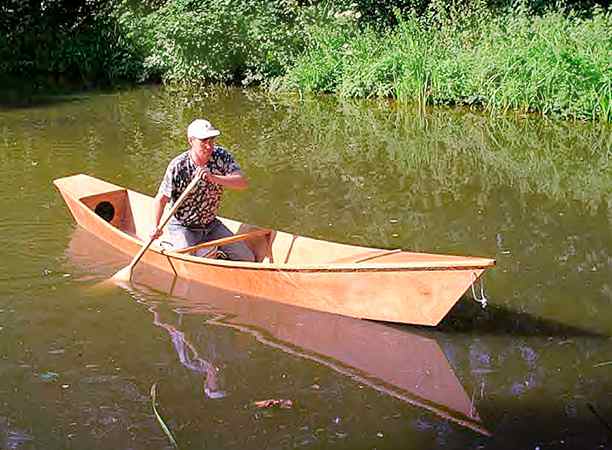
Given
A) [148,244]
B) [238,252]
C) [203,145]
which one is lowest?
[238,252]

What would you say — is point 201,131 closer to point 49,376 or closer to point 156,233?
point 156,233

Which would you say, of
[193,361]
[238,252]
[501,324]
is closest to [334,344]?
[193,361]

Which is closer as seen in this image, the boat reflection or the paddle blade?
the boat reflection

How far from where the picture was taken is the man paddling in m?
6.70

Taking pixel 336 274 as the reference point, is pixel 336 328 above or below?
below

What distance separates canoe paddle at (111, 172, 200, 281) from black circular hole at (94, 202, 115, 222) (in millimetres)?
1278

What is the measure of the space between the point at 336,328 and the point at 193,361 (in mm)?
1004

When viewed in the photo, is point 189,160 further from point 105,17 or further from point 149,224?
point 105,17

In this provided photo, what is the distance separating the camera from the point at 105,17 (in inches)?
761

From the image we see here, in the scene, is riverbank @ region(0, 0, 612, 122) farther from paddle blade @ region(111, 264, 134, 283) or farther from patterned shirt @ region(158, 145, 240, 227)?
paddle blade @ region(111, 264, 134, 283)

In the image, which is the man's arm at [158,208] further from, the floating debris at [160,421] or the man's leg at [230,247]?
the floating debris at [160,421]

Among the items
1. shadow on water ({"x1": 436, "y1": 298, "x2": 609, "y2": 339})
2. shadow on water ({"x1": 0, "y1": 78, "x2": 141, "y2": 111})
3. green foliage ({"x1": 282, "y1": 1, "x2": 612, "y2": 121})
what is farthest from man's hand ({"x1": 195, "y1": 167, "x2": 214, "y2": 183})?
shadow on water ({"x1": 0, "y1": 78, "x2": 141, "y2": 111})

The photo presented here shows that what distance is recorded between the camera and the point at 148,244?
708 cm

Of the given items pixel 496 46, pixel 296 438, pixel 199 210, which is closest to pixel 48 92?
pixel 496 46
